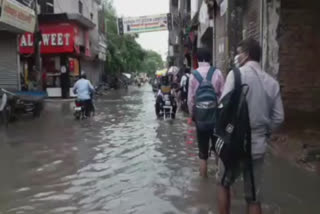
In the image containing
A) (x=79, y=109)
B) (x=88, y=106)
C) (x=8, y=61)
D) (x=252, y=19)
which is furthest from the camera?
(x=8, y=61)

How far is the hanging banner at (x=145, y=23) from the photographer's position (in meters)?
40.0

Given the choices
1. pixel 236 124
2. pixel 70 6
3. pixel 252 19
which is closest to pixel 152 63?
pixel 70 6

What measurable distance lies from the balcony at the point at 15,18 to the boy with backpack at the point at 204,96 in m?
10.2

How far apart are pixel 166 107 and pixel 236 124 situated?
1140 centimetres

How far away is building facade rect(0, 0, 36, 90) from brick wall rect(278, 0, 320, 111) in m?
9.60

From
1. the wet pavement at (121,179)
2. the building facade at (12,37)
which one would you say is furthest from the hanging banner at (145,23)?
the wet pavement at (121,179)

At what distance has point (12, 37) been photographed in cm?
1761

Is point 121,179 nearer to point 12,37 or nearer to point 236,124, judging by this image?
point 236,124

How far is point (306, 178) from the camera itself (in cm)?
633

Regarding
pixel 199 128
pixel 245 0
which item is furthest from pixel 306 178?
pixel 245 0

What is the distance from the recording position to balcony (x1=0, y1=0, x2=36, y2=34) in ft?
47.8

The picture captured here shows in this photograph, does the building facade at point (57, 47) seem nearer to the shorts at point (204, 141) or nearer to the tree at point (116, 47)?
the tree at point (116, 47)

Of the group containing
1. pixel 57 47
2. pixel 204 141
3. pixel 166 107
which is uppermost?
pixel 57 47

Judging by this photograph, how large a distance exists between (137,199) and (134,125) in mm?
8120
